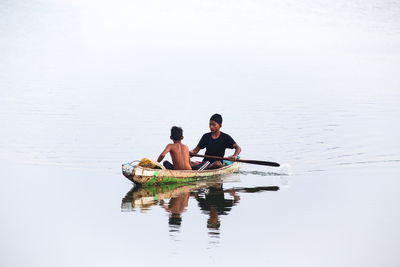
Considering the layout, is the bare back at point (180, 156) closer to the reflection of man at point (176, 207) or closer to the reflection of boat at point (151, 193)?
the reflection of boat at point (151, 193)

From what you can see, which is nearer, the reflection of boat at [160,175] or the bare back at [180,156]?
the reflection of boat at [160,175]

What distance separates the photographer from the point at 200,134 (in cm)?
1853

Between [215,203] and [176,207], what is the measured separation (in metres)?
0.68

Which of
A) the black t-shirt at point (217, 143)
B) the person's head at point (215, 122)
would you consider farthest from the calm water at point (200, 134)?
the person's head at point (215, 122)

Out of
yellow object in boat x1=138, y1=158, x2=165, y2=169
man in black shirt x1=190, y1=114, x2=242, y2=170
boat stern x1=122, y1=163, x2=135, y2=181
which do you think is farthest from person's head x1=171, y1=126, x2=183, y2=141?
man in black shirt x1=190, y1=114, x2=242, y2=170

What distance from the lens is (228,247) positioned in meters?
8.33

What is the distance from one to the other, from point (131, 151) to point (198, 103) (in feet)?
26.7

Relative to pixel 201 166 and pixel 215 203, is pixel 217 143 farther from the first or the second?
pixel 215 203

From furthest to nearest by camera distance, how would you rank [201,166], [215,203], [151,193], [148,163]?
[201,166], [148,163], [151,193], [215,203]

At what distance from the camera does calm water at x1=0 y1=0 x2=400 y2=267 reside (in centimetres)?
859

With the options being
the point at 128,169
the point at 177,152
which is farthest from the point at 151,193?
the point at 177,152

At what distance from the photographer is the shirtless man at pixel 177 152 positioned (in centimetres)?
1173

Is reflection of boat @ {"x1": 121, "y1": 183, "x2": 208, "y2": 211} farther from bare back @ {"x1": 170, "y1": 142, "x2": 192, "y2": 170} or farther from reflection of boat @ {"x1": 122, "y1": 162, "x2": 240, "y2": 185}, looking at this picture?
bare back @ {"x1": 170, "y1": 142, "x2": 192, "y2": 170}

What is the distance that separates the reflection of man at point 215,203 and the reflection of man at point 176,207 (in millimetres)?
212
